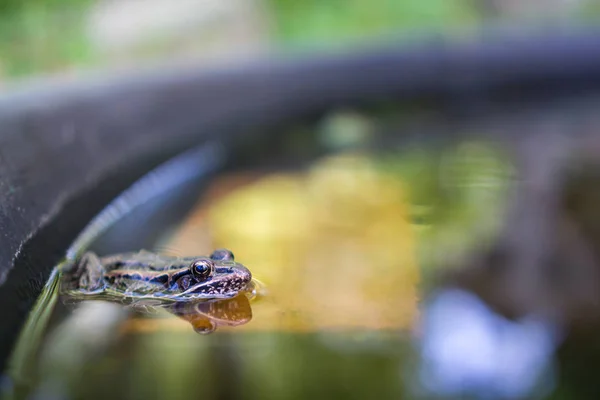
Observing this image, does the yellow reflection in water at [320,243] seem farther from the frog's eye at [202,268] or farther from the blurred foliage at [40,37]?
the blurred foliage at [40,37]

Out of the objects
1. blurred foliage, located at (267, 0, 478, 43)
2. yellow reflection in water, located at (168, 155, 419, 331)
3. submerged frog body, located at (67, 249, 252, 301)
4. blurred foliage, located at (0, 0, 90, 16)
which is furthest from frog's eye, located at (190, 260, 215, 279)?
blurred foliage, located at (267, 0, 478, 43)

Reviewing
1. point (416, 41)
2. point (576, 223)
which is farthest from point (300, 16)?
point (576, 223)

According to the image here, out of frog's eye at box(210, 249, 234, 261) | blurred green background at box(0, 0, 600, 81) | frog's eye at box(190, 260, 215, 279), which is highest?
blurred green background at box(0, 0, 600, 81)

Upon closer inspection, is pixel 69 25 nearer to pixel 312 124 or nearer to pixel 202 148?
pixel 202 148

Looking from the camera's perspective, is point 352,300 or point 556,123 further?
Answer: point 556,123

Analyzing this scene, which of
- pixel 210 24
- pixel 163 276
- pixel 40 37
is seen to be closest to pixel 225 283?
pixel 163 276

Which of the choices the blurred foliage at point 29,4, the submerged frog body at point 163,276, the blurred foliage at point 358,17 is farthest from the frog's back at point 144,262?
the blurred foliage at point 358,17

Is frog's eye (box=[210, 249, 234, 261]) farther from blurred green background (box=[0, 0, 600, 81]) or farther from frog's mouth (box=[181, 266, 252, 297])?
blurred green background (box=[0, 0, 600, 81])
